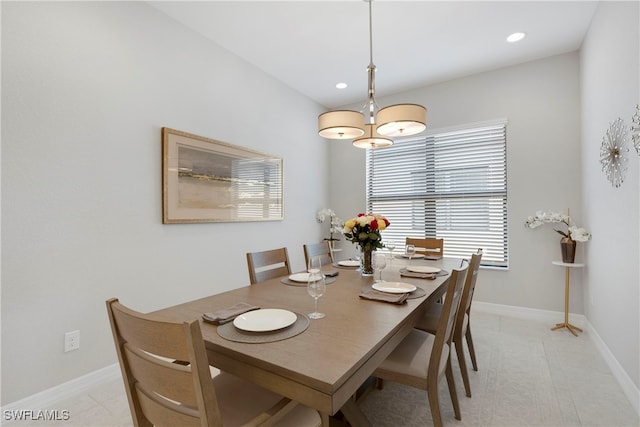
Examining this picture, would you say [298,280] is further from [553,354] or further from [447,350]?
[553,354]

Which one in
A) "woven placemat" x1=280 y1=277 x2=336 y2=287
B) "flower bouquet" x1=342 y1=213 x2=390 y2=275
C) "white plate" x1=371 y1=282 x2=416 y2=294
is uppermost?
"flower bouquet" x1=342 y1=213 x2=390 y2=275

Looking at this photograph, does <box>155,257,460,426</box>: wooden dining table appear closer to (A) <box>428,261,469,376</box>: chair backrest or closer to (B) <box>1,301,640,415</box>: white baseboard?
(A) <box>428,261,469,376</box>: chair backrest

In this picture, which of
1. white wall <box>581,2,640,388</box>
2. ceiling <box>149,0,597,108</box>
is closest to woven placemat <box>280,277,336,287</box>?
white wall <box>581,2,640,388</box>

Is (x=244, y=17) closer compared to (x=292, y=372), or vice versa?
(x=292, y=372)

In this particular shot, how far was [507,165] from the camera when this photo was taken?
3.45 m

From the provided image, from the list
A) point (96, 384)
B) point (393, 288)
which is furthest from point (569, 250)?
point (96, 384)

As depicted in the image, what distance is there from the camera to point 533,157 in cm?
330

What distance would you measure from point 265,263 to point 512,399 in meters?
1.78

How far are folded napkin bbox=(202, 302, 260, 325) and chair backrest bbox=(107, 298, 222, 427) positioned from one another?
A: 1.02 ft

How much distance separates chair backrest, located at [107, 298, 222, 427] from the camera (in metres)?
0.75

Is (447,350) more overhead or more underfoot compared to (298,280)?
more underfoot

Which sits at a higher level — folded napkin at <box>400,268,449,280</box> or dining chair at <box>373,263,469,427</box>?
folded napkin at <box>400,268,449,280</box>

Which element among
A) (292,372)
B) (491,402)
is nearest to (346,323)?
(292,372)

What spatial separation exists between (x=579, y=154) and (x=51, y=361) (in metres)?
4.73
